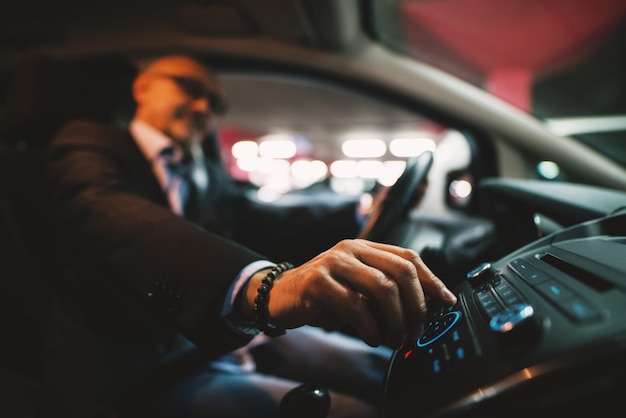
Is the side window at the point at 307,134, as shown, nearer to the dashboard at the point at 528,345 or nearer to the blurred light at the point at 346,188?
the blurred light at the point at 346,188

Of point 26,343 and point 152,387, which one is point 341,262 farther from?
point 26,343

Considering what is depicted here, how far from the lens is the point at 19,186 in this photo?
0.96 metres

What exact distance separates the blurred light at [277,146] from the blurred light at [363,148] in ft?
5.36

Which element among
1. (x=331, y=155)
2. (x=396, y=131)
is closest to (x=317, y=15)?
(x=396, y=131)

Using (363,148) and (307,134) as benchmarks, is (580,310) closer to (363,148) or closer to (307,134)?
(307,134)

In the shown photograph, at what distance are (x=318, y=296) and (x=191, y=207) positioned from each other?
110cm

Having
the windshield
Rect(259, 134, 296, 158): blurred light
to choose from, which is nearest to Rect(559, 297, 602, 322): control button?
the windshield

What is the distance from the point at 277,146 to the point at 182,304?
10651mm

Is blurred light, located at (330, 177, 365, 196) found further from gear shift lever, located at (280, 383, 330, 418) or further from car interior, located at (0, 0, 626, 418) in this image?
gear shift lever, located at (280, 383, 330, 418)

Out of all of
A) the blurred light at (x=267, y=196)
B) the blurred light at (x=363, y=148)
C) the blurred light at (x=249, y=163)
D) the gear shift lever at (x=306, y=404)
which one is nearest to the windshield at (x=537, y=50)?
the blurred light at (x=267, y=196)

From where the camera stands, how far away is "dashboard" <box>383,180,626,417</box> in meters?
0.30

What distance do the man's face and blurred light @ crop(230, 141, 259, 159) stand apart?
9.27m

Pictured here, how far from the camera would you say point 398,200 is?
891 mm

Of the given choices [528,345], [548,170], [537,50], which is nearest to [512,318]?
[528,345]
